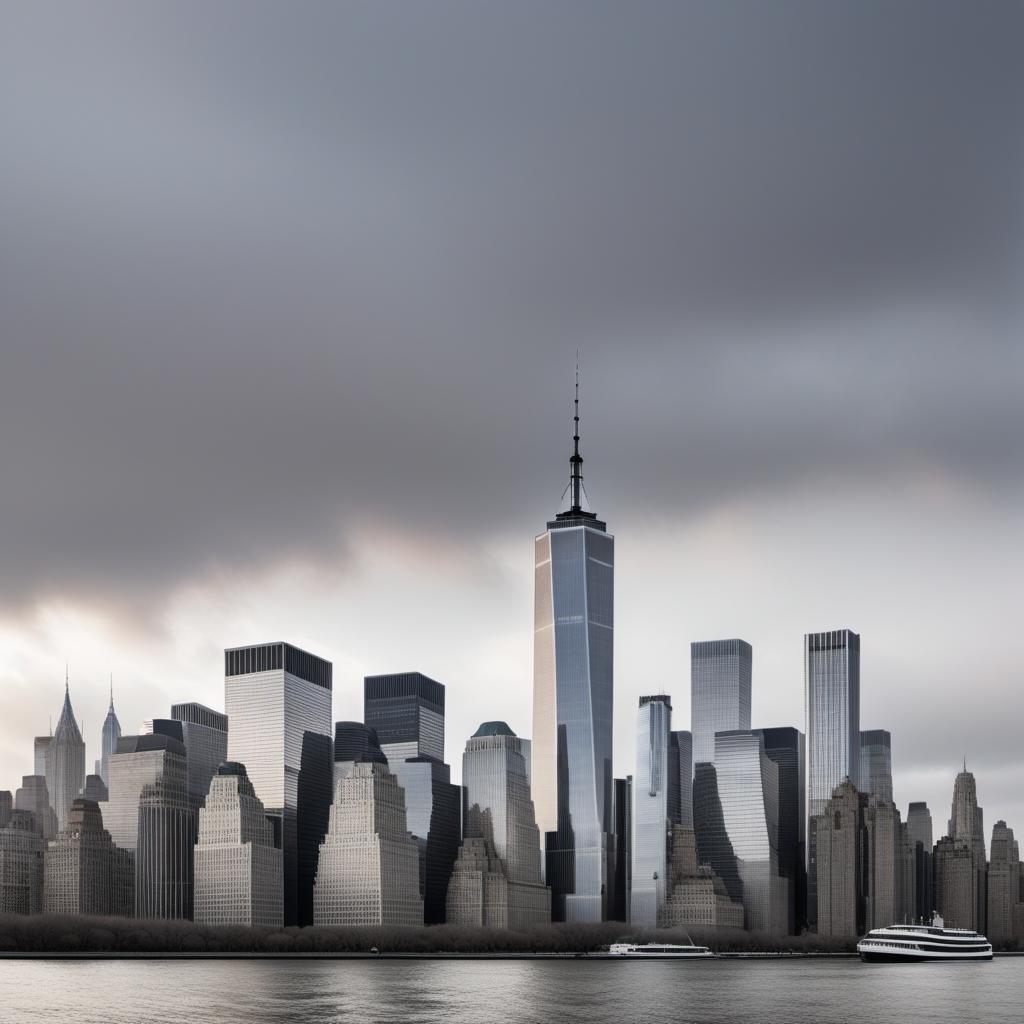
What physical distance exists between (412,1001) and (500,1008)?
1400 cm

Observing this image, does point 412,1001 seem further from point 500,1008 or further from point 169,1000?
point 169,1000

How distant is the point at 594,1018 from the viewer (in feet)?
553

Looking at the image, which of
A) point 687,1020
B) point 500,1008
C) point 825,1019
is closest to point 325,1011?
point 500,1008

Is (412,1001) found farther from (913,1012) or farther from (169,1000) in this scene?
(913,1012)

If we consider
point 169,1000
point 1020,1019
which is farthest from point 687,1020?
point 169,1000

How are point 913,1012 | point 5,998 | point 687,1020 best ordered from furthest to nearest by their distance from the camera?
point 5,998 < point 913,1012 < point 687,1020

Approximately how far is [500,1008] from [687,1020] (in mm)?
24416

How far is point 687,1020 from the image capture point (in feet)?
553

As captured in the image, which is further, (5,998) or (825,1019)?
(5,998)

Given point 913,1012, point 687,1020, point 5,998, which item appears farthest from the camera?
point 5,998

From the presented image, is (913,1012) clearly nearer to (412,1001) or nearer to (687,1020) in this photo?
(687,1020)

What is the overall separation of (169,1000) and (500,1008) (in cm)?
3971

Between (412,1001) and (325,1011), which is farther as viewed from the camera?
(412,1001)

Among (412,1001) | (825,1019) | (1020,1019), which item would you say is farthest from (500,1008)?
(1020,1019)
